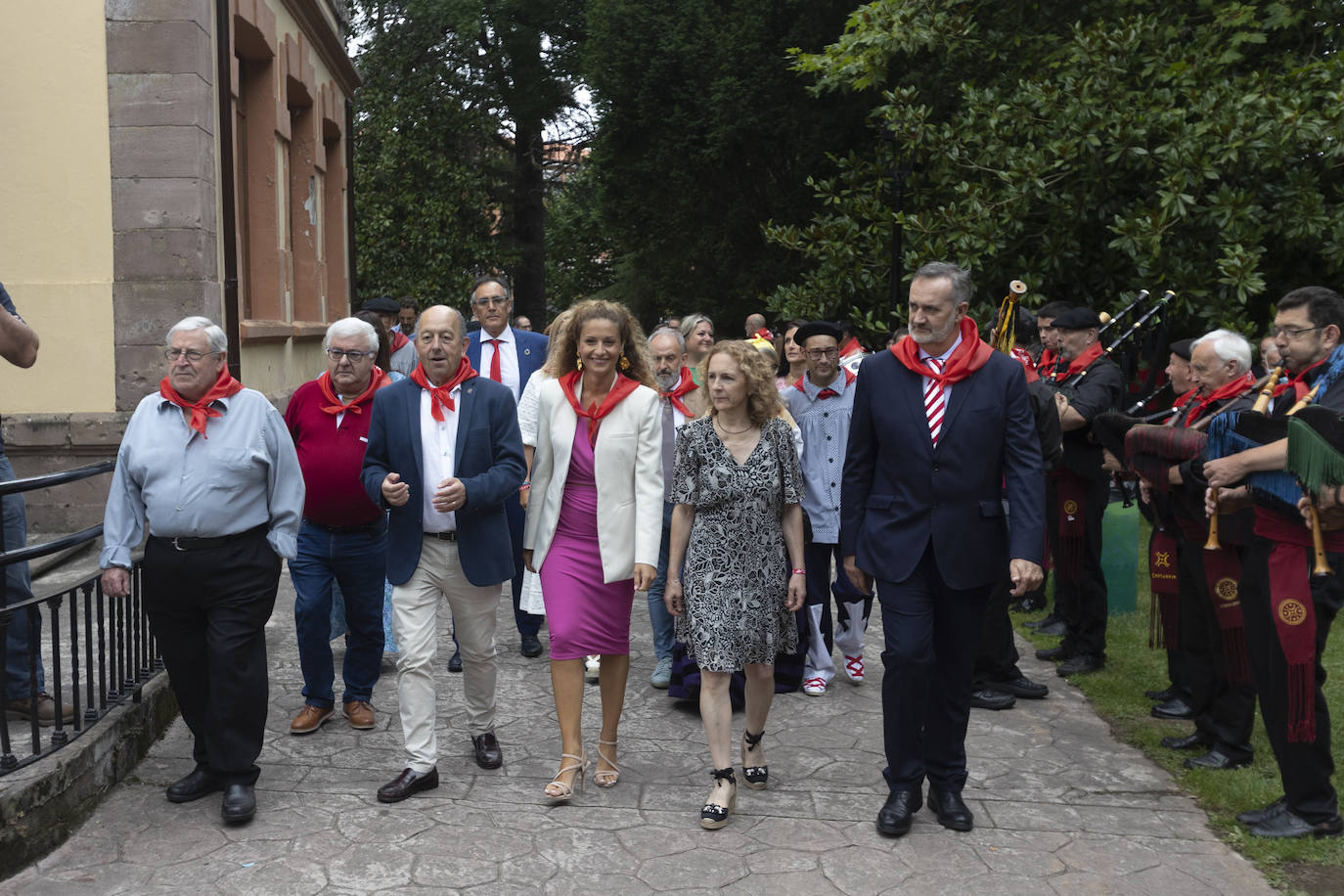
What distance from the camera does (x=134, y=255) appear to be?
895cm

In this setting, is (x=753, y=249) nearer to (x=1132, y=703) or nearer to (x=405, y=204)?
(x=405, y=204)

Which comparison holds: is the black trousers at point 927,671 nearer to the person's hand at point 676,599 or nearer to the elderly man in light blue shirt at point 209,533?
the person's hand at point 676,599

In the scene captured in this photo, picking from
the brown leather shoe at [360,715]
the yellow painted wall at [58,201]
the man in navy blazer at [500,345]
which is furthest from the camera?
the yellow painted wall at [58,201]

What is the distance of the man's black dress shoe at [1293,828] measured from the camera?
4.81 m

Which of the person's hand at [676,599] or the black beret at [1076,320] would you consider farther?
the black beret at [1076,320]

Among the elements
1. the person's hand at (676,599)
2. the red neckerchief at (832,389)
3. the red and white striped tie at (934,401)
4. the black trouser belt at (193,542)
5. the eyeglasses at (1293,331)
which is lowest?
the person's hand at (676,599)

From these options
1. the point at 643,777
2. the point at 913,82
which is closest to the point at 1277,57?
the point at 913,82

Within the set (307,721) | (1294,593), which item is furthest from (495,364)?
(1294,593)

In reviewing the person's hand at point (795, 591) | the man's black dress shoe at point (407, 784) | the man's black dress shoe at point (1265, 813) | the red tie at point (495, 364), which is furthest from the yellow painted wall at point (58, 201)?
the man's black dress shoe at point (1265, 813)

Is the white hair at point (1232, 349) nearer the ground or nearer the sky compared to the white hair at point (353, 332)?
nearer the ground

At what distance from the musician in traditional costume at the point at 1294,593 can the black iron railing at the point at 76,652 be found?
4.43 meters

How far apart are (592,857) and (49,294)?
6356mm

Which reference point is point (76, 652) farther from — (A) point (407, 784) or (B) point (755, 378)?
(B) point (755, 378)

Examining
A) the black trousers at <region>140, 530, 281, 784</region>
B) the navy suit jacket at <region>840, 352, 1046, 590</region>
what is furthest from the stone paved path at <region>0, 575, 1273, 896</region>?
the navy suit jacket at <region>840, 352, 1046, 590</region>
